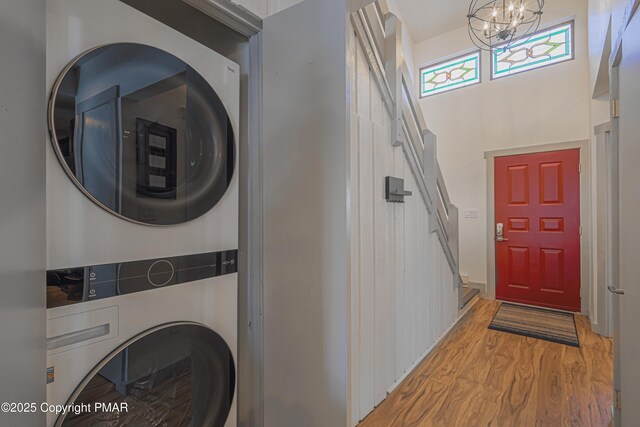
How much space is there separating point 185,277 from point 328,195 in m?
0.61

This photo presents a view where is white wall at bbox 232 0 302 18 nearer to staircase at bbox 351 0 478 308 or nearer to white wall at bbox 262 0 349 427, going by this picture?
white wall at bbox 262 0 349 427

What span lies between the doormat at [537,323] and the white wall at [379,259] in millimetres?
1344

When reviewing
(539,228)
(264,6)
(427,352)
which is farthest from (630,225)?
(539,228)

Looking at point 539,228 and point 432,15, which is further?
point 432,15

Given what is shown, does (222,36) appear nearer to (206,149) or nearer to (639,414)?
(206,149)

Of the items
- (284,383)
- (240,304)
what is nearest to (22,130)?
(240,304)

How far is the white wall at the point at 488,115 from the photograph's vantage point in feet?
11.2

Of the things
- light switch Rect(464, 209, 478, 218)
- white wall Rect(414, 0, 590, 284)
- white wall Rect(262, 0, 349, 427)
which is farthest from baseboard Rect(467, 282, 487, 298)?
white wall Rect(262, 0, 349, 427)

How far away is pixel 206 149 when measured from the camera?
1100 millimetres

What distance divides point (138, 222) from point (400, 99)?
1.57 metres

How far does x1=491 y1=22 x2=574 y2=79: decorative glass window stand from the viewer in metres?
3.53

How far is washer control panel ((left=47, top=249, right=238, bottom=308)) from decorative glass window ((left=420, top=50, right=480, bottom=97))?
4.64m

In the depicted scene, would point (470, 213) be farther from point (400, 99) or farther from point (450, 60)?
point (400, 99)

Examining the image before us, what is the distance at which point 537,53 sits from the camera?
3697 millimetres
